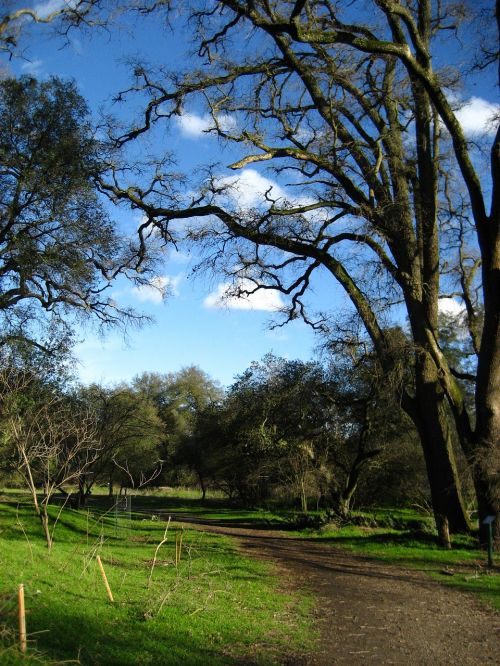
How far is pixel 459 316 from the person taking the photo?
67.8ft

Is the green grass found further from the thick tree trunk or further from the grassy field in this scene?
the thick tree trunk

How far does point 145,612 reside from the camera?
7039mm

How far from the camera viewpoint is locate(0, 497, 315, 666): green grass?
5.63 meters

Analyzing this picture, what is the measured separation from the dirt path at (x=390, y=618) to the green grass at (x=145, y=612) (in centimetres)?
43

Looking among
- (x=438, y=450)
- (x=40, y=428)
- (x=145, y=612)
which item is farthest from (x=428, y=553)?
(x=40, y=428)

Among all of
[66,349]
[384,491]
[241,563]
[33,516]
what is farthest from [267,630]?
[384,491]

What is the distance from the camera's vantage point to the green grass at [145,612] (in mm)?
5629

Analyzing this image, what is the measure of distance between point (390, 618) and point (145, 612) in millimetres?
3247

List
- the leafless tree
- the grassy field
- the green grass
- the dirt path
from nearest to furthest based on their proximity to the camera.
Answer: the green grass < the dirt path < the grassy field < the leafless tree

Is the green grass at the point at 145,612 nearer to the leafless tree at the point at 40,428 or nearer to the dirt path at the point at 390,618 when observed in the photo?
the dirt path at the point at 390,618

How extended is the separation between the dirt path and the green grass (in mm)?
426

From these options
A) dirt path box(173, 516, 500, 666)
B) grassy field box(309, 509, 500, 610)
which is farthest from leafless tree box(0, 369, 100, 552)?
grassy field box(309, 509, 500, 610)

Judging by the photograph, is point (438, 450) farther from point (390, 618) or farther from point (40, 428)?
point (40, 428)

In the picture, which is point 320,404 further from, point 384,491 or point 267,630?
point 267,630
